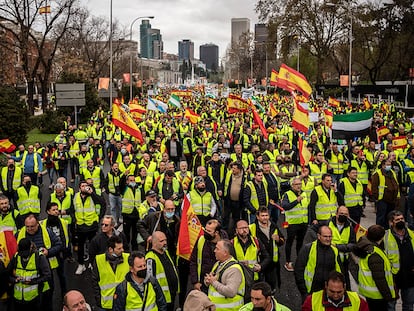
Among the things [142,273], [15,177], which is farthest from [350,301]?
[15,177]

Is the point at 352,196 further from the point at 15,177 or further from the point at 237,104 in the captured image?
the point at 237,104

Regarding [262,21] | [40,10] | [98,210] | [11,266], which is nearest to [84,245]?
[98,210]

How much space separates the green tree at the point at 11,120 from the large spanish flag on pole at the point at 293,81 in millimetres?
10732

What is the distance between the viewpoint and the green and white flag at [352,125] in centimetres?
1190

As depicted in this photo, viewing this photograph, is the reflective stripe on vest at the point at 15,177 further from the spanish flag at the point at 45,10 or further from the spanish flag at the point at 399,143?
the spanish flag at the point at 45,10

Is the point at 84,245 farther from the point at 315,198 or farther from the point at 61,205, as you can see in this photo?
the point at 315,198

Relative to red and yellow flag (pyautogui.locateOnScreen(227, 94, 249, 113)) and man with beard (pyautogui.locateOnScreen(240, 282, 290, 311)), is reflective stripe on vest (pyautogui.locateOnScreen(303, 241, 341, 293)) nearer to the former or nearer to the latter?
man with beard (pyautogui.locateOnScreen(240, 282, 290, 311))

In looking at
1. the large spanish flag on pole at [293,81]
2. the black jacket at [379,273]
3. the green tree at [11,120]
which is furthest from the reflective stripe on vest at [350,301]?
the green tree at [11,120]

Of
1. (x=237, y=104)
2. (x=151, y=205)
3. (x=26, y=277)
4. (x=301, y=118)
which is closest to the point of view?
(x=26, y=277)

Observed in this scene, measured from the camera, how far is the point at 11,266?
6027 millimetres

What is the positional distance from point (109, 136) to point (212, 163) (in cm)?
919

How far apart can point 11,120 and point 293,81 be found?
11.4m

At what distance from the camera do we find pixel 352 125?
12.0 metres

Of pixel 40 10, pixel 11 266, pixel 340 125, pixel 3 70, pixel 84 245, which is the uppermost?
pixel 40 10
